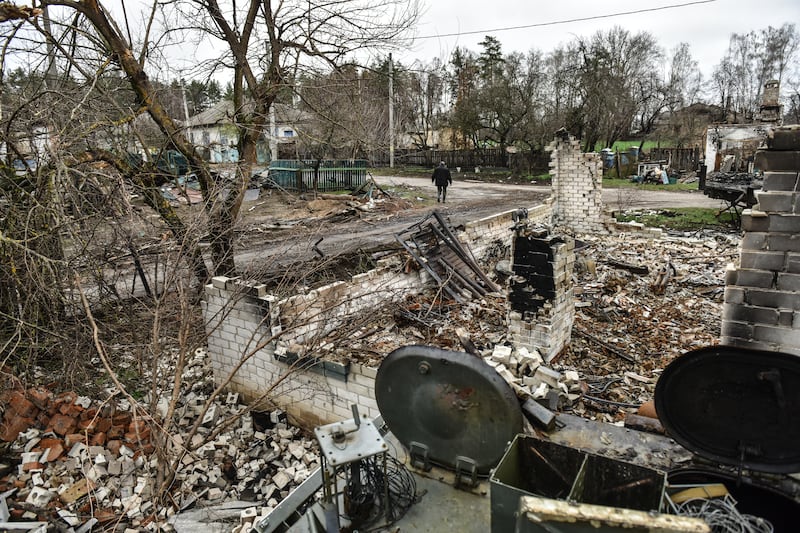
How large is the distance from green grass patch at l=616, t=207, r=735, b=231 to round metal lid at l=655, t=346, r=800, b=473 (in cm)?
1413

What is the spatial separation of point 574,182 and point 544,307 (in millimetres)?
9204

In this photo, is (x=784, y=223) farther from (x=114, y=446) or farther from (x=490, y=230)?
(x=490, y=230)

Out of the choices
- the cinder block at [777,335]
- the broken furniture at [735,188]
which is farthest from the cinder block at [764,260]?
the broken furniture at [735,188]

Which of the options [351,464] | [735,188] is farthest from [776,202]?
[735,188]

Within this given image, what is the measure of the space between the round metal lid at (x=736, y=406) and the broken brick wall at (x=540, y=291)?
340cm

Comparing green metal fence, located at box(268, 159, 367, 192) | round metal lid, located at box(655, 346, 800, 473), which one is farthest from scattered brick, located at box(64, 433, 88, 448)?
green metal fence, located at box(268, 159, 367, 192)

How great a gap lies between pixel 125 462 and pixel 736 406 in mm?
5991

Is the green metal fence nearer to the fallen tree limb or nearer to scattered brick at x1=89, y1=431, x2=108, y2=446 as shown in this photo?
the fallen tree limb

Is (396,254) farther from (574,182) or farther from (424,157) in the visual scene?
(424,157)

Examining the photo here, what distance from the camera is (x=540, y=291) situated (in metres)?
6.61

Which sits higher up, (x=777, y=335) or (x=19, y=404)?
(x=777, y=335)

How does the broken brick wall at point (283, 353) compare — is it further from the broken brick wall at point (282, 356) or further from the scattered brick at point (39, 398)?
the scattered brick at point (39, 398)

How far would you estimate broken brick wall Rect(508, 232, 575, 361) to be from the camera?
6426mm

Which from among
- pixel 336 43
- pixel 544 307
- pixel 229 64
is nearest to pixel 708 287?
pixel 544 307
